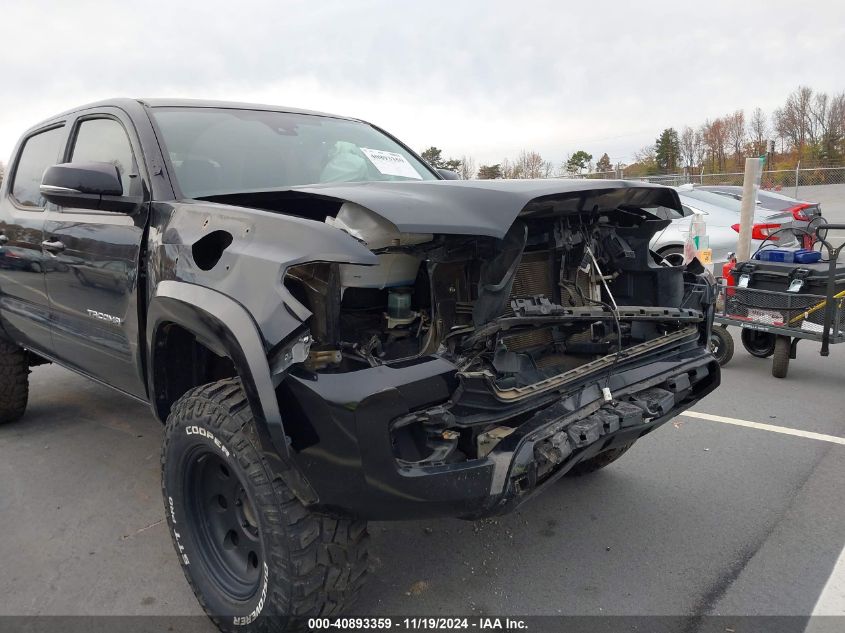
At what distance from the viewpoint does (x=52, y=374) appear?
239 inches

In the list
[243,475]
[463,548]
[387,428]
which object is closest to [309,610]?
[243,475]

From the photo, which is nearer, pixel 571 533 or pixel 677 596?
pixel 677 596

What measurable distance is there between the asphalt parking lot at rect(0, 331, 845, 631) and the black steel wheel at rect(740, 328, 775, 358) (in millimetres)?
1754

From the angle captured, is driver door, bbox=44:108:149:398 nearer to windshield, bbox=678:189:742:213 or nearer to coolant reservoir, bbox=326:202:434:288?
coolant reservoir, bbox=326:202:434:288

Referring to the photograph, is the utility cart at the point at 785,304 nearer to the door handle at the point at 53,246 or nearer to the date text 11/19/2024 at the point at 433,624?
the date text 11/19/2024 at the point at 433,624

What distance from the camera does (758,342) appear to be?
20.2 ft

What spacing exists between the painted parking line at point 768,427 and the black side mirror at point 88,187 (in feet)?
13.0

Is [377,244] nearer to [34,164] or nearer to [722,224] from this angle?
[34,164]

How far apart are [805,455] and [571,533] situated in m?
1.82

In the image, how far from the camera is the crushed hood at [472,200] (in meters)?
1.96

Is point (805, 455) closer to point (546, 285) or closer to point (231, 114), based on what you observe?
point (546, 285)

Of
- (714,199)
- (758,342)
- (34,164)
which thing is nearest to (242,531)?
(34,164)

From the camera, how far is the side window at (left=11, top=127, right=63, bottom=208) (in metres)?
3.76

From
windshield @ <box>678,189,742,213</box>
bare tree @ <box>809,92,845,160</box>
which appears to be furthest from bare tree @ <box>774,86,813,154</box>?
windshield @ <box>678,189,742,213</box>
